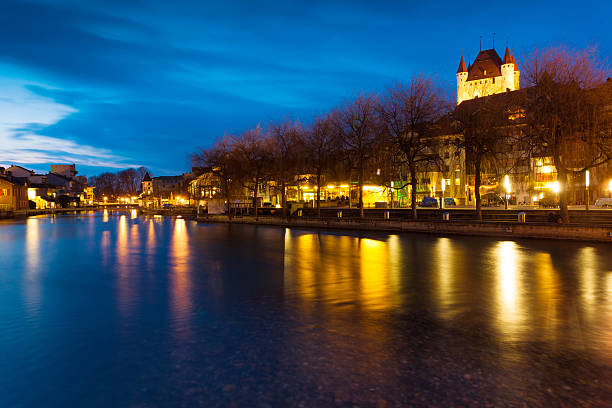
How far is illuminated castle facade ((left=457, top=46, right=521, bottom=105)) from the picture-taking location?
113 m

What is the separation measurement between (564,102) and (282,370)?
27219mm

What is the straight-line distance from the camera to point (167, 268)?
62.6 feet

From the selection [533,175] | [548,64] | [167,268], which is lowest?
[167,268]

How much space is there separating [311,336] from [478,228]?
26.5m

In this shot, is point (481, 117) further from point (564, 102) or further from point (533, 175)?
point (533, 175)

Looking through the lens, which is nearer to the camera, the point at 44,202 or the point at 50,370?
the point at 50,370

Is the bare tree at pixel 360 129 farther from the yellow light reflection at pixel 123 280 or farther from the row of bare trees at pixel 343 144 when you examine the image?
the yellow light reflection at pixel 123 280

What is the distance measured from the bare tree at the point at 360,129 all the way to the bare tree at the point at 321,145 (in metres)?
1.84

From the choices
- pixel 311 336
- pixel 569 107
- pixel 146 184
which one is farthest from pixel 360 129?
pixel 146 184

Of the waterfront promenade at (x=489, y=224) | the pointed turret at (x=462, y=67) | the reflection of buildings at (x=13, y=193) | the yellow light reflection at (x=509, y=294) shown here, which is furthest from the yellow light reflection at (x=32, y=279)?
the pointed turret at (x=462, y=67)

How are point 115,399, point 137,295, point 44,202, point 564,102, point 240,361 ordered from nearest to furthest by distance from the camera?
point 115,399
point 240,361
point 137,295
point 564,102
point 44,202

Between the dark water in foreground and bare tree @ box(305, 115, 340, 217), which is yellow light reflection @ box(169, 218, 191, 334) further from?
bare tree @ box(305, 115, 340, 217)

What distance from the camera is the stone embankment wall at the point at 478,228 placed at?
25750 millimetres

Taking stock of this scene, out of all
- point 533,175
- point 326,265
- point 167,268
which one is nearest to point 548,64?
point 326,265
